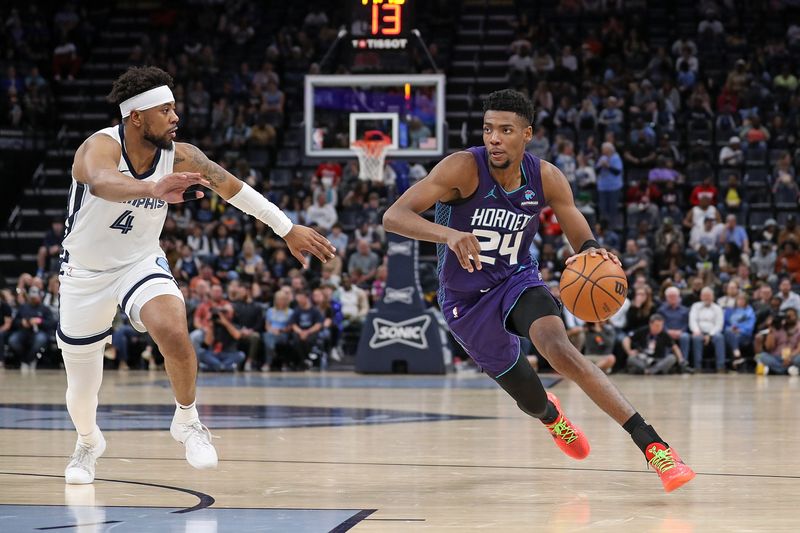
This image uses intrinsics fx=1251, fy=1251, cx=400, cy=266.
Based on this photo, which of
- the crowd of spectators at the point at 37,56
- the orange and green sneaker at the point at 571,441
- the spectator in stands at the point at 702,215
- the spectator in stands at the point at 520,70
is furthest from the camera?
the crowd of spectators at the point at 37,56

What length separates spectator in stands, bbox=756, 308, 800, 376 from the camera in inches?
628

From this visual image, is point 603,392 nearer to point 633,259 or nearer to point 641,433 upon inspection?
point 641,433

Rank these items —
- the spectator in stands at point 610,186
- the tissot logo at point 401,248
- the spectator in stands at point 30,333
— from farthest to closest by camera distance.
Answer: the spectator in stands at point 610,186 < the spectator in stands at point 30,333 < the tissot logo at point 401,248

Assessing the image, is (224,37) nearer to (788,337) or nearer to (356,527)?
(788,337)

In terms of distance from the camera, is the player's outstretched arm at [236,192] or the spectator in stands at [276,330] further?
the spectator in stands at [276,330]

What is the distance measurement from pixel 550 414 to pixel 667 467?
1.20 metres

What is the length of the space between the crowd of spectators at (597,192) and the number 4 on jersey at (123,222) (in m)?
10.2

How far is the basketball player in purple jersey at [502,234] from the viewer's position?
19.9 feet

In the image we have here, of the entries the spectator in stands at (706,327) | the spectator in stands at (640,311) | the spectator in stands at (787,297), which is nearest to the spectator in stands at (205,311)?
the spectator in stands at (640,311)

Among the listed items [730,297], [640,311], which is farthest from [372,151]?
[730,297]

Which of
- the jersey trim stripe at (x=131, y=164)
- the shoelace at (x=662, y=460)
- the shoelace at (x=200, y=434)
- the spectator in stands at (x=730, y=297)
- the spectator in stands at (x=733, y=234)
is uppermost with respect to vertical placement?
the jersey trim stripe at (x=131, y=164)

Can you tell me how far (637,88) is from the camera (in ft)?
70.8

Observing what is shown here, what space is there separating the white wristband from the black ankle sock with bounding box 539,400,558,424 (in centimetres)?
166

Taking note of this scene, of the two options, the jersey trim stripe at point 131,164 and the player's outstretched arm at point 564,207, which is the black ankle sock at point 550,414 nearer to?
the player's outstretched arm at point 564,207
